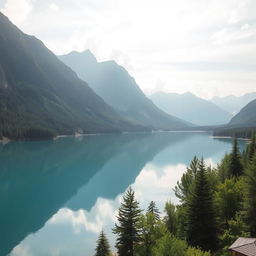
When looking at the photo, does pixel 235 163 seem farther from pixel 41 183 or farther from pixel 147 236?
pixel 41 183

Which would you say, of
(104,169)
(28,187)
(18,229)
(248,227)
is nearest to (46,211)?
(18,229)

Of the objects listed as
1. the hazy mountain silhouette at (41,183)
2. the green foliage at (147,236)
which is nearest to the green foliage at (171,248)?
the green foliage at (147,236)

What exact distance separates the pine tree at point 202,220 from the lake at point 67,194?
19.6m

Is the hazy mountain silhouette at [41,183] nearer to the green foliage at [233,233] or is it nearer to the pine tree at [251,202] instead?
the green foliage at [233,233]

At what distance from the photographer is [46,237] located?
201 feet

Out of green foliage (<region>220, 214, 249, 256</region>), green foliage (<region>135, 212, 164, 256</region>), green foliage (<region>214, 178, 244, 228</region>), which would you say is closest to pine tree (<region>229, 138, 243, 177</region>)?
green foliage (<region>214, 178, 244, 228</region>)

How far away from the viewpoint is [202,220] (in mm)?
41062

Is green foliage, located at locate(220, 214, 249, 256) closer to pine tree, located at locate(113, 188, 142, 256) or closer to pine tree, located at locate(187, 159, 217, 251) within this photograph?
pine tree, located at locate(187, 159, 217, 251)

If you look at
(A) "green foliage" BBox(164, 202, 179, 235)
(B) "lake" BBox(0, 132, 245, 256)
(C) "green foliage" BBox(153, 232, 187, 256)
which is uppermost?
(C) "green foliage" BBox(153, 232, 187, 256)

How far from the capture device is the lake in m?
59.6

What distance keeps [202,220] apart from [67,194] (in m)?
64.8

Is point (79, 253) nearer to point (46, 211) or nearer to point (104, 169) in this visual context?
point (46, 211)

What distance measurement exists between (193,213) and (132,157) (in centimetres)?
15322

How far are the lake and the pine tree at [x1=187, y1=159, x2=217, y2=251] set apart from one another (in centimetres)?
1960
